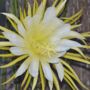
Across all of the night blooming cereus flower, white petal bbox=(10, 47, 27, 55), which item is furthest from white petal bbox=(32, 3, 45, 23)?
white petal bbox=(10, 47, 27, 55)

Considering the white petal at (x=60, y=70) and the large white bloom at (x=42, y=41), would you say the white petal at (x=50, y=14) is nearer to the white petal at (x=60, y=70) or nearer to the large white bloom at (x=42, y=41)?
the large white bloom at (x=42, y=41)

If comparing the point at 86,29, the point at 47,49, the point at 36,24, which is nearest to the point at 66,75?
the point at 47,49

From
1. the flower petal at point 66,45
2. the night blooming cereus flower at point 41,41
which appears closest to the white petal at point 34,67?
the night blooming cereus flower at point 41,41

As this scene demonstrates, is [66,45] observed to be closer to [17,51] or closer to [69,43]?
[69,43]

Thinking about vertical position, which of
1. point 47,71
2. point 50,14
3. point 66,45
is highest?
point 50,14

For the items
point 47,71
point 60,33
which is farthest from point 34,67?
point 60,33

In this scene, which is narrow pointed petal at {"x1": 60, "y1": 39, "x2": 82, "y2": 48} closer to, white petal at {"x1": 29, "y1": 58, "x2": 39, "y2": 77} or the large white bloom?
the large white bloom
